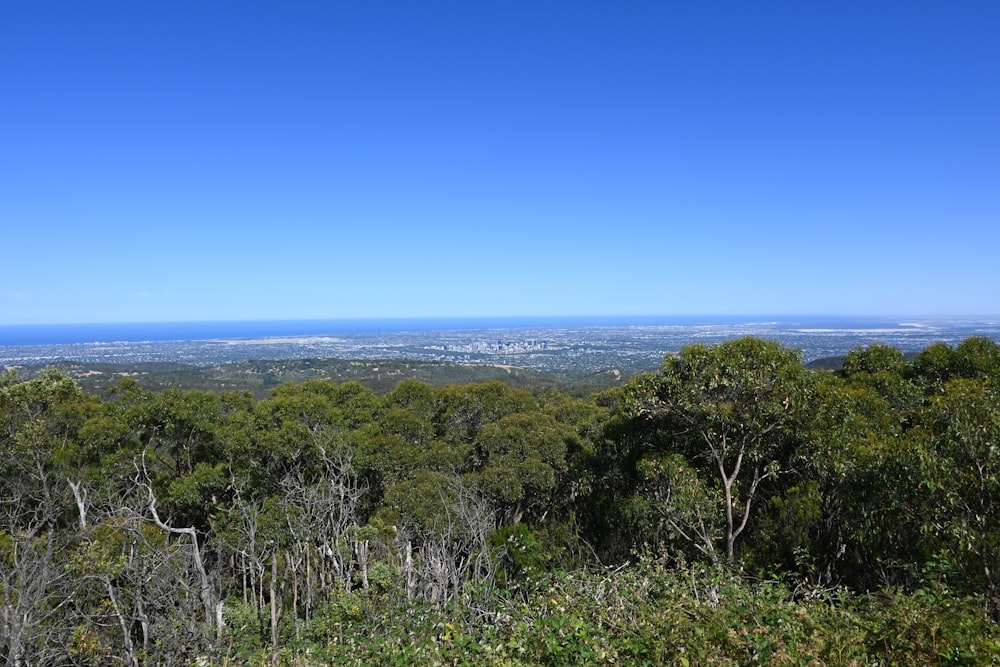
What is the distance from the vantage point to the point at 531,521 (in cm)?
1565

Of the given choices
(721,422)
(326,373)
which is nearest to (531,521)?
(721,422)

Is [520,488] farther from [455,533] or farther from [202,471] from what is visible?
[202,471]

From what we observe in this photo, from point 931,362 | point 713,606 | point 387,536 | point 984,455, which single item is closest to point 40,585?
point 387,536

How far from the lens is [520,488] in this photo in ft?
42.2

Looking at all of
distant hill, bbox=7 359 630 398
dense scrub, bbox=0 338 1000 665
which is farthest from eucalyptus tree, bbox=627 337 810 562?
distant hill, bbox=7 359 630 398

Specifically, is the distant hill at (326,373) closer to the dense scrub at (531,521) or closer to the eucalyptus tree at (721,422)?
the dense scrub at (531,521)

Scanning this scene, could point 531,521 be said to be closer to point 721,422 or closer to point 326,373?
point 721,422

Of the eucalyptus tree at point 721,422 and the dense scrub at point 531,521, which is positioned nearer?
the dense scrub at point 531,521

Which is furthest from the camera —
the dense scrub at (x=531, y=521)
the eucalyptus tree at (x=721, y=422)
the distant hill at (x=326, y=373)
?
the distant hill at (x=326, y=373)

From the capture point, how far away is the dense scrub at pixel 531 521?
4.58 meters

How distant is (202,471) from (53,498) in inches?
111

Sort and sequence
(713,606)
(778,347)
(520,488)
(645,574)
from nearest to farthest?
(713,606) → (645,574) → (778,347) → (520,488)

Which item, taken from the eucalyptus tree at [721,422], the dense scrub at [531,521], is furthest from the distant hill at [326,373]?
the eucalyptus tree at [721,422]

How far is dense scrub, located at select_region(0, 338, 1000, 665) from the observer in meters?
4.58
